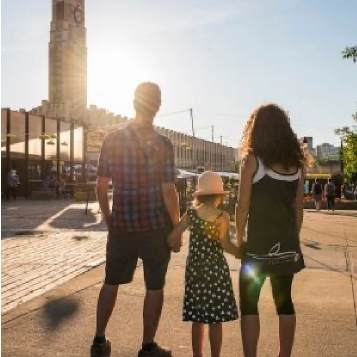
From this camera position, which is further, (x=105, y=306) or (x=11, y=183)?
(x=11, y=183)

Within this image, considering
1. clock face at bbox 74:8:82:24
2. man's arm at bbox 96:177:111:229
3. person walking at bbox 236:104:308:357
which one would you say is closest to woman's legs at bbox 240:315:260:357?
person walking at bbox 236:104:308:357

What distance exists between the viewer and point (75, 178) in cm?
4150

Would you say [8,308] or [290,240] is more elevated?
[290,240]

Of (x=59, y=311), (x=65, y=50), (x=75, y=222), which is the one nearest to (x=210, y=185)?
(x=59, y=311)

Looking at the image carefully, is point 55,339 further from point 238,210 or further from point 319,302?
point 319,302

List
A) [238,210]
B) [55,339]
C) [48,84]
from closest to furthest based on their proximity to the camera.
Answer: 1. [238,210]
2. [55,339]
3. [48,84]

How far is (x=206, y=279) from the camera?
149 inches

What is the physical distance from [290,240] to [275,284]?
1.03ft

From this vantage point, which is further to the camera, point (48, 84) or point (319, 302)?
point (48, 84)

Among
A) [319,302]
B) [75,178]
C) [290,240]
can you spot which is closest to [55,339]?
[290,240]

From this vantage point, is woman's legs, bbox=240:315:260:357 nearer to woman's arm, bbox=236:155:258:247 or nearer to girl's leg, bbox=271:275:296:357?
girl's leg, bbox=271:275:296:357

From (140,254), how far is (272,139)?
4.05 ft

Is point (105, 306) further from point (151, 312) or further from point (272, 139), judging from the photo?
point (272, 139)

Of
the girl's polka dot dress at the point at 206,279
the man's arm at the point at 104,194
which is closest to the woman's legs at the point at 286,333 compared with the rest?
the girl's polka dot dress at the point at 206,279
